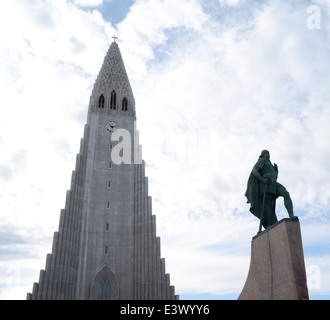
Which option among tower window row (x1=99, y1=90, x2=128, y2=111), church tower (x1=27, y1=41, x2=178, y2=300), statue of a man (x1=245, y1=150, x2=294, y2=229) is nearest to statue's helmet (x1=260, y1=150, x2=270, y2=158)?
statue of a man (x1=245, y1=150, x2=294, y2=229)

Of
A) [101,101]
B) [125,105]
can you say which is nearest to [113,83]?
[101,101]

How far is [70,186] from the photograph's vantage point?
3597cm

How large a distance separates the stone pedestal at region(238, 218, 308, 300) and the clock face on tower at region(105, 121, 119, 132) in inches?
1284

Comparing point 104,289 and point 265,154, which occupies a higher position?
point 265,154

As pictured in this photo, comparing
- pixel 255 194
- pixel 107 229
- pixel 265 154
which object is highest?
pixel 107 229

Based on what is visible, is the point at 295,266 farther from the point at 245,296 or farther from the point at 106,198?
the point at 106,198

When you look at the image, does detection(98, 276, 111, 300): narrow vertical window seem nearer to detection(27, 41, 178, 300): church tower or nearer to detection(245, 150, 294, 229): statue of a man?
detection(27, 41, 178, 300): church tower

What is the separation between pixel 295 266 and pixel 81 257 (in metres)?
27.7

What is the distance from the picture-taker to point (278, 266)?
9.98 metres

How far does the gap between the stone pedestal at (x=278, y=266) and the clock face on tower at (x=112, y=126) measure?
107 ft

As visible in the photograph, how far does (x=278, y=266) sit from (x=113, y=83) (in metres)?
40.7

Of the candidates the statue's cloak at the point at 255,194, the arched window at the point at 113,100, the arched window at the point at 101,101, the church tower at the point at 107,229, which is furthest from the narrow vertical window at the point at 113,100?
the statue's cloak at the point at 255,194

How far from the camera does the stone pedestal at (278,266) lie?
9.20m

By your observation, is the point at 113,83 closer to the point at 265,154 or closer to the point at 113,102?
the point at 113,102
